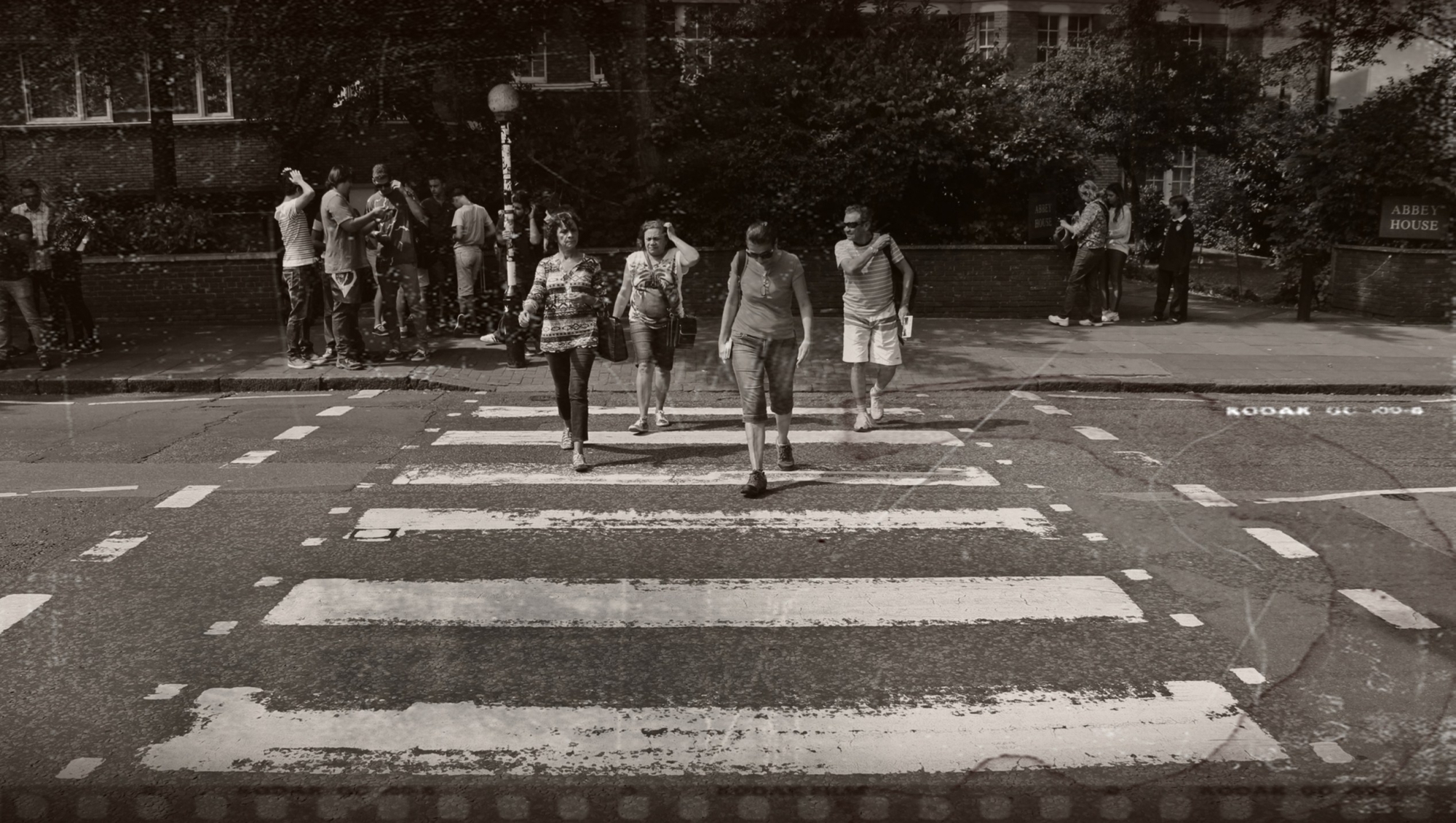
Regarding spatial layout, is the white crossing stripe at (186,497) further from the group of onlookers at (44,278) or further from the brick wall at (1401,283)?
the brick wall at (1401,283)

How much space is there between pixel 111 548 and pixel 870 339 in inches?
229

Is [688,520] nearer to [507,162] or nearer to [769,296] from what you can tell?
[769,296]

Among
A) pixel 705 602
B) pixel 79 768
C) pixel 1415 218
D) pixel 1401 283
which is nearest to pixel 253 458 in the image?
pixel 705 602

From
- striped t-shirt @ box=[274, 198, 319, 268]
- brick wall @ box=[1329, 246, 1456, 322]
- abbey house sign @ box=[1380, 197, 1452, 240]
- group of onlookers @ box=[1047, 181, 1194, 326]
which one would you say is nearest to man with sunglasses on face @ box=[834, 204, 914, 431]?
striped t-shirt @ box=[274, 198, 319, 268]

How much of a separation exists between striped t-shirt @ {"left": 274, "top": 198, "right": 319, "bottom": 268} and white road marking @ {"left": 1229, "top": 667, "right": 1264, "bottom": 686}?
10.3m

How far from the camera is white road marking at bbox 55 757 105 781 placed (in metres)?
4.31

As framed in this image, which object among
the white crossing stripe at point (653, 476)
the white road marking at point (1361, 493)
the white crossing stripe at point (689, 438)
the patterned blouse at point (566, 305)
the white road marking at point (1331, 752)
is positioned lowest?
the white road marking at point (1331, 752)

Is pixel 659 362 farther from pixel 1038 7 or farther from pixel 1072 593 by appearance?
pixel 1038 7

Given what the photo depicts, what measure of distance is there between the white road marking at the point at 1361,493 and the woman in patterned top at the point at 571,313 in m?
4.58

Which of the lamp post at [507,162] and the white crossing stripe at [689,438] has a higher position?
the lamp post at [507,162]

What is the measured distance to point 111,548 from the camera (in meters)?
7.02

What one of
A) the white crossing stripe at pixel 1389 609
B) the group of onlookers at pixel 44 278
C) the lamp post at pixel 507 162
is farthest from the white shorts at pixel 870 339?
the group of onlookers at pixel 44 278

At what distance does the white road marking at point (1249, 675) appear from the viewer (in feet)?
16.8

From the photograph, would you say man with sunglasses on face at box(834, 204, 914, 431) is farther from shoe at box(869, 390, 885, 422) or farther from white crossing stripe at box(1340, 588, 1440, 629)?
white crossing stripe at box(1340, 588, 1440, 629)
